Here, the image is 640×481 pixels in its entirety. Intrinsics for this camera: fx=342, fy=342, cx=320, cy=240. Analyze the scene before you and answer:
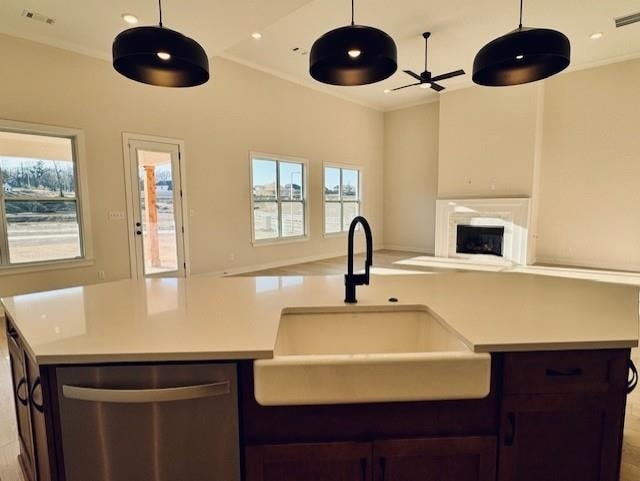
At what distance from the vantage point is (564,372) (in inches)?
40.1

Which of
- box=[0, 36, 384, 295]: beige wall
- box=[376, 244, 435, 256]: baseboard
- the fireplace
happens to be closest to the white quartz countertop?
box=[0, 36, 384, 295]: beige wall

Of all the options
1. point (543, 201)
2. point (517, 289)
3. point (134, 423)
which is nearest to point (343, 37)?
point (517, 289)

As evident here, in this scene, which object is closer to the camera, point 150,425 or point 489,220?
point 150,425

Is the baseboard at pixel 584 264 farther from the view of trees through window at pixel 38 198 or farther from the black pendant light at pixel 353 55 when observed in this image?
the view of trees through window at pixel 38 198

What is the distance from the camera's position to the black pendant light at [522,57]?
1357 mm

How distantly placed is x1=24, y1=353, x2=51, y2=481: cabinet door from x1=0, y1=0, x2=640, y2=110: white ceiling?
12.1 ft

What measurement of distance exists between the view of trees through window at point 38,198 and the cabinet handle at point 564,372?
17.8 ft

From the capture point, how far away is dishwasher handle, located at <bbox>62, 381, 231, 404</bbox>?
3.01 feet

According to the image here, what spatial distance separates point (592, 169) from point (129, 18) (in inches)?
303

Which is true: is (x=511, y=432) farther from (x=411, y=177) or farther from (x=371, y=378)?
(x=411, y=177)

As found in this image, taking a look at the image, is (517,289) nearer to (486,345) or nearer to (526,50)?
(486,345)

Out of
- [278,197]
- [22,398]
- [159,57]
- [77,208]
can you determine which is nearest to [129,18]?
[77,208]

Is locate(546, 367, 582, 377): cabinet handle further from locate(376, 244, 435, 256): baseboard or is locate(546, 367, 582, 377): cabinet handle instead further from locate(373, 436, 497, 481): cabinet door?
locate(376, 244, 435, 256): baseboard

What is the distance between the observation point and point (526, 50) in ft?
4.52
